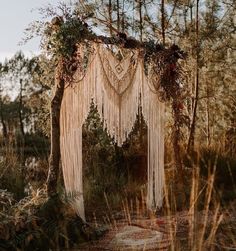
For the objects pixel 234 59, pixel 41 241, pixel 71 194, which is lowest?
pixel 41 241

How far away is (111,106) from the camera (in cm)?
598

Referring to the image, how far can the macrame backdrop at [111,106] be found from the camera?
5672 mm

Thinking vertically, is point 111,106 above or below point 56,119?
above

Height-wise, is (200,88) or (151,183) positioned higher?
(200,88)

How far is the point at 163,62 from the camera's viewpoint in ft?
20.2

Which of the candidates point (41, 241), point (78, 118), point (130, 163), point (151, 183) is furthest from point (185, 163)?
point (41, 241)

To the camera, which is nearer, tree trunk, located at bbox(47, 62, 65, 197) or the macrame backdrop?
tree trunk, located at bbox(47, 62, 65, 197)

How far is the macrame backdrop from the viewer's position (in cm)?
567

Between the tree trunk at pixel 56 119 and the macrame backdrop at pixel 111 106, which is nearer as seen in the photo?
the tree trunk at pixel 56 119

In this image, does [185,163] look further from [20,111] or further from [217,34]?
[20,111]

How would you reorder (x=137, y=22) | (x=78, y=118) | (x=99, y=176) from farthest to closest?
(x=137, y=22) < (x=99, y=176) < (x=78, y=118)

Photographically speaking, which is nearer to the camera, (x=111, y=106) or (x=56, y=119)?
(x=56, y=119)

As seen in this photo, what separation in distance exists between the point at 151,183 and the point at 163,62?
5.07 ft

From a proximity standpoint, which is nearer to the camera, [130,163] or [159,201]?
[159,201]
